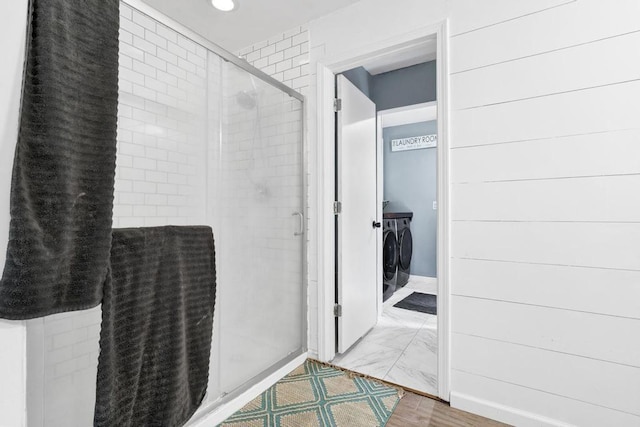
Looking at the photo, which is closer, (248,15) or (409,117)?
(248,15)

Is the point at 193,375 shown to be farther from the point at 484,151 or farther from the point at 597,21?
the point at 597,21

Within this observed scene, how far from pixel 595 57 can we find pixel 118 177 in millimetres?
2061

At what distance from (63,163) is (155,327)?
1.82 ft

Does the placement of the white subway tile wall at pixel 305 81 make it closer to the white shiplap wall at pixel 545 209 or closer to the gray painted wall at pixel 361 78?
the gray painted wall at pixel 361 78

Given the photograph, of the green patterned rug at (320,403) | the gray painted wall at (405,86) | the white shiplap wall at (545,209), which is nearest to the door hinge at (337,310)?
the green patterned rug at (320,403)

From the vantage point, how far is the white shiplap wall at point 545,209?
4.30ft

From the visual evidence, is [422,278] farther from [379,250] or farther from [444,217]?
[444,217]

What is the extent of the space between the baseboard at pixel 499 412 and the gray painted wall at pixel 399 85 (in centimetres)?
243

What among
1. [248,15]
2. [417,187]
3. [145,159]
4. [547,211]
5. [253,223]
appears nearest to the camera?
[145,159]

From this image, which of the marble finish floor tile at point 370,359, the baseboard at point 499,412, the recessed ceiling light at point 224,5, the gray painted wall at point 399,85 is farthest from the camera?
the gray painted wall at point 399,85

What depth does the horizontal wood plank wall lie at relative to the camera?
1.31 metres

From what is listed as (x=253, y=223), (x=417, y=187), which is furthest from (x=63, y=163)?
(x=417, y=187)

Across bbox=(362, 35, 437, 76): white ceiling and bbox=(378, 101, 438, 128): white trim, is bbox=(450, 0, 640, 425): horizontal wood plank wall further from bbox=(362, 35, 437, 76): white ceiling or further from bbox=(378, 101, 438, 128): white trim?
bbox=(378, 101, 438, 128): white trim

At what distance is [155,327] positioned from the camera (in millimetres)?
999
